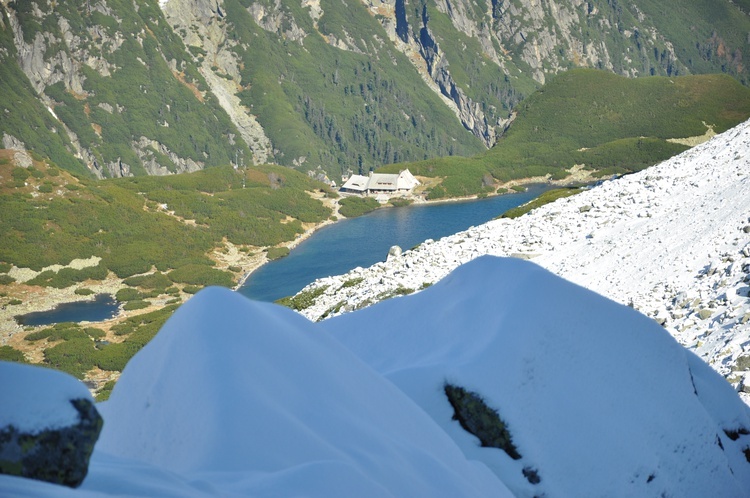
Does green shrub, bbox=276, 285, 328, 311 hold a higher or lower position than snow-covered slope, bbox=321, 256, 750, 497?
lower

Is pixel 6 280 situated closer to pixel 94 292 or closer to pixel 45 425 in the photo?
pixel 94 292

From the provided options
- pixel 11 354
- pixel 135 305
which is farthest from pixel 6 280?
pixel 11 354

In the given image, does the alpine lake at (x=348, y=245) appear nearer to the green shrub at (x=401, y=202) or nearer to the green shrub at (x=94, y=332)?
the green shrub at (x=401, y=202)

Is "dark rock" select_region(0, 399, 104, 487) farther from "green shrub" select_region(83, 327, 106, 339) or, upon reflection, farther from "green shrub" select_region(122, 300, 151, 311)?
"green shrub" select_region(122, 300, 151, 311)

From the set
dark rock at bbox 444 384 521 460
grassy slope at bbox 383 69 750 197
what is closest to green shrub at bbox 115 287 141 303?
dark rock at bbox 444 384 521 460

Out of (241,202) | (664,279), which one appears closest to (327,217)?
(241,202)

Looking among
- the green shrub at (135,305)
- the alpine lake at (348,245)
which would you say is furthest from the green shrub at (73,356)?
the green shrub at (135,305)
